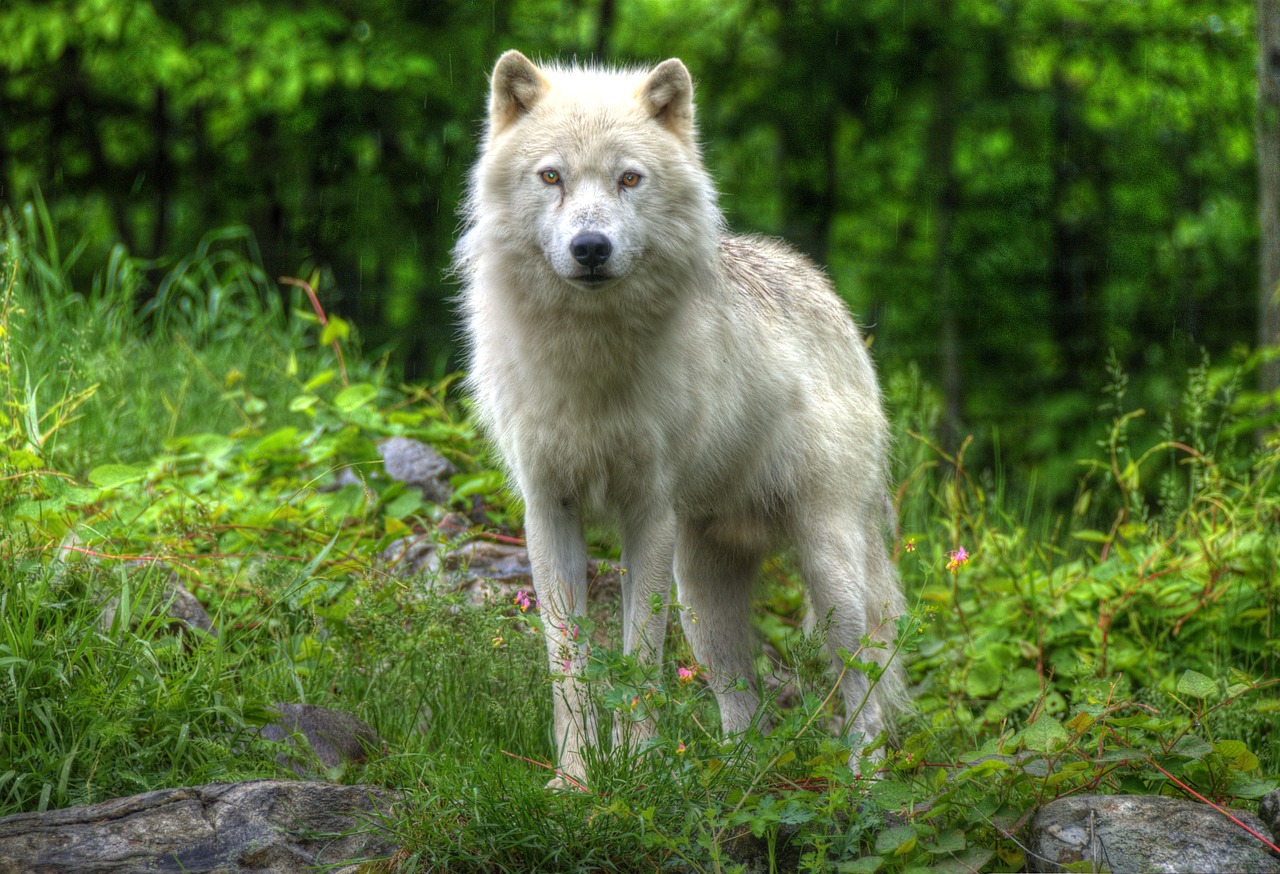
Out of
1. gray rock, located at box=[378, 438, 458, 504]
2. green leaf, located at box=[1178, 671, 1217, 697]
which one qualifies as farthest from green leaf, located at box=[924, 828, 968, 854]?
gray rock, located at box=[378, 438, 458, 504]

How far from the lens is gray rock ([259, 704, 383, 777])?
3373mm

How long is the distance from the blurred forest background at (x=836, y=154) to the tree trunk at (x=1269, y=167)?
97.6 inches

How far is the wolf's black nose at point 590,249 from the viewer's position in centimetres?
328

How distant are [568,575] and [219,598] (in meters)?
1.33

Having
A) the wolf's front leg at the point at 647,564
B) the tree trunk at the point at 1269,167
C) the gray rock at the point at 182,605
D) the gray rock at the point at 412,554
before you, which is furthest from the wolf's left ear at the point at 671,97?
the tree trunk at the point at 1269,167

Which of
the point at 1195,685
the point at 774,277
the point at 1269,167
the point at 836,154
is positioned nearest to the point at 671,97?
the point at 774,277

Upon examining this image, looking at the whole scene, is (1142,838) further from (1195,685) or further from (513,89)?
(513,89)

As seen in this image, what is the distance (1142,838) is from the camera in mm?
2684

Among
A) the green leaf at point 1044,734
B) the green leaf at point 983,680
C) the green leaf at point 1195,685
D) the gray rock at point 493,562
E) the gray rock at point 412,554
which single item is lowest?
the green leaf at point 983,680

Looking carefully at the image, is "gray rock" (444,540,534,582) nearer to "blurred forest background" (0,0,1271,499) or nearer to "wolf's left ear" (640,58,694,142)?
"wolf's left ear" (640,58,694,142)

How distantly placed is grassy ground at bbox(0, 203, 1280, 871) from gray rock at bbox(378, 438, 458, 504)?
12 centimetres

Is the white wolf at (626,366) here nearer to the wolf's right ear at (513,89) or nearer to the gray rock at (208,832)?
the wolf's right ear at (513,89)

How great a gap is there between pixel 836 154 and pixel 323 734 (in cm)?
697

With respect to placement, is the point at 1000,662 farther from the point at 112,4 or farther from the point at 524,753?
the point at 112,4
